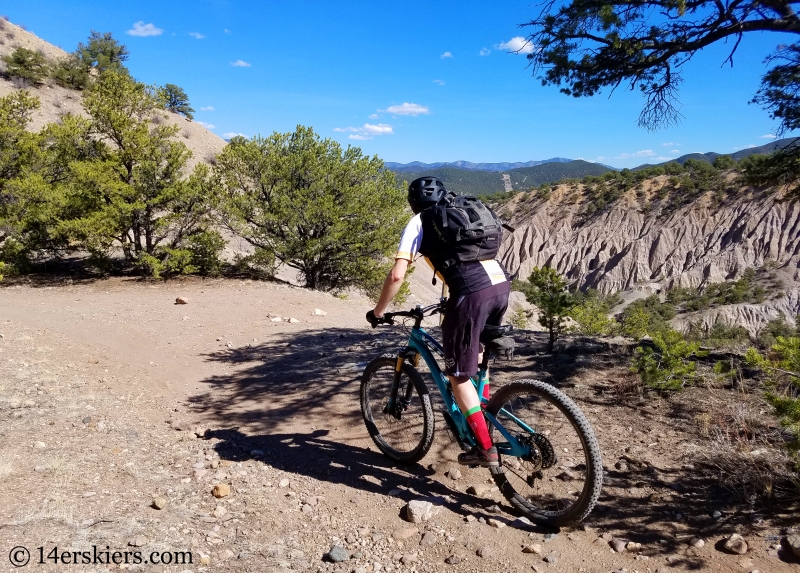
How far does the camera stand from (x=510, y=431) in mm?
3066

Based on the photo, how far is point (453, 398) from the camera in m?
3.21

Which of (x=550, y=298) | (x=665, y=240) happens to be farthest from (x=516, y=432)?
(x=665, y=240)

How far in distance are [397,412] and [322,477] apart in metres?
0.68

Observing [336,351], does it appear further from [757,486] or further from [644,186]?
[644,186]

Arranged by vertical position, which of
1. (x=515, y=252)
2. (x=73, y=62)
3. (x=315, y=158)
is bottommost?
(x=515, y=252)

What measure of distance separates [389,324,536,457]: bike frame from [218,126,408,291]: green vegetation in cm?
1015

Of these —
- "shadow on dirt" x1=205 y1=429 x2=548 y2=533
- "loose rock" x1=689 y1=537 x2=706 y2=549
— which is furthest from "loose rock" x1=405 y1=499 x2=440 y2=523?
"loose rock" x1=689 y1=537 x2=706 y2=549

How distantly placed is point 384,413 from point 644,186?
2154 inches

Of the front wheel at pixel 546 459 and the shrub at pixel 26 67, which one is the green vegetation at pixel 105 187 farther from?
the shrub at pixel 26 67

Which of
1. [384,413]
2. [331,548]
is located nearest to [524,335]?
[384,413]

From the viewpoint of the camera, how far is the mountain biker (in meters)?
2.82

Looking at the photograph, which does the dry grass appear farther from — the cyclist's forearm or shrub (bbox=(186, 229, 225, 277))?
shrub (bbox=(186, 229, 225, 277))

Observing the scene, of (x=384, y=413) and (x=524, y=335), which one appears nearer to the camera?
(x=384, y=413)

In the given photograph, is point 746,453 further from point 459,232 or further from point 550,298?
point 550,298
